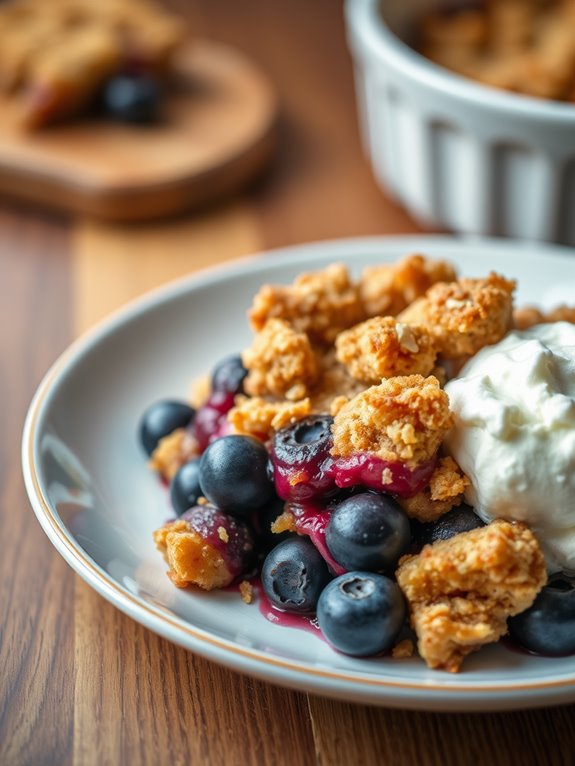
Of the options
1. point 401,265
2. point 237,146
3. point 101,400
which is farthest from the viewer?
point 237,146

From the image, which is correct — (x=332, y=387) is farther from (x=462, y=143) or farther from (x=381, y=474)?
(x=462, y=143)

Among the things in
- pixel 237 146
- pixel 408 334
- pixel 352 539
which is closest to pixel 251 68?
pixel 237 146

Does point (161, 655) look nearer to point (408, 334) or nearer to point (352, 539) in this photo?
point (352, 539)

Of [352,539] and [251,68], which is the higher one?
[352,539]

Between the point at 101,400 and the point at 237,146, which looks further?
the point at 237,146

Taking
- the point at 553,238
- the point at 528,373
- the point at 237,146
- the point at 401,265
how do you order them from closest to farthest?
the point at 528,373 < the point at 401,265 < the point at 553,238 < the point at 237,146

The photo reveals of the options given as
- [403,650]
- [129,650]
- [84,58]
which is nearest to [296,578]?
[403,650]

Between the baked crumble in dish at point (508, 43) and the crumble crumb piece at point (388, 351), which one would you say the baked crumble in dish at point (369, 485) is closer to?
the crumble crumb piece at point (388, 351)
